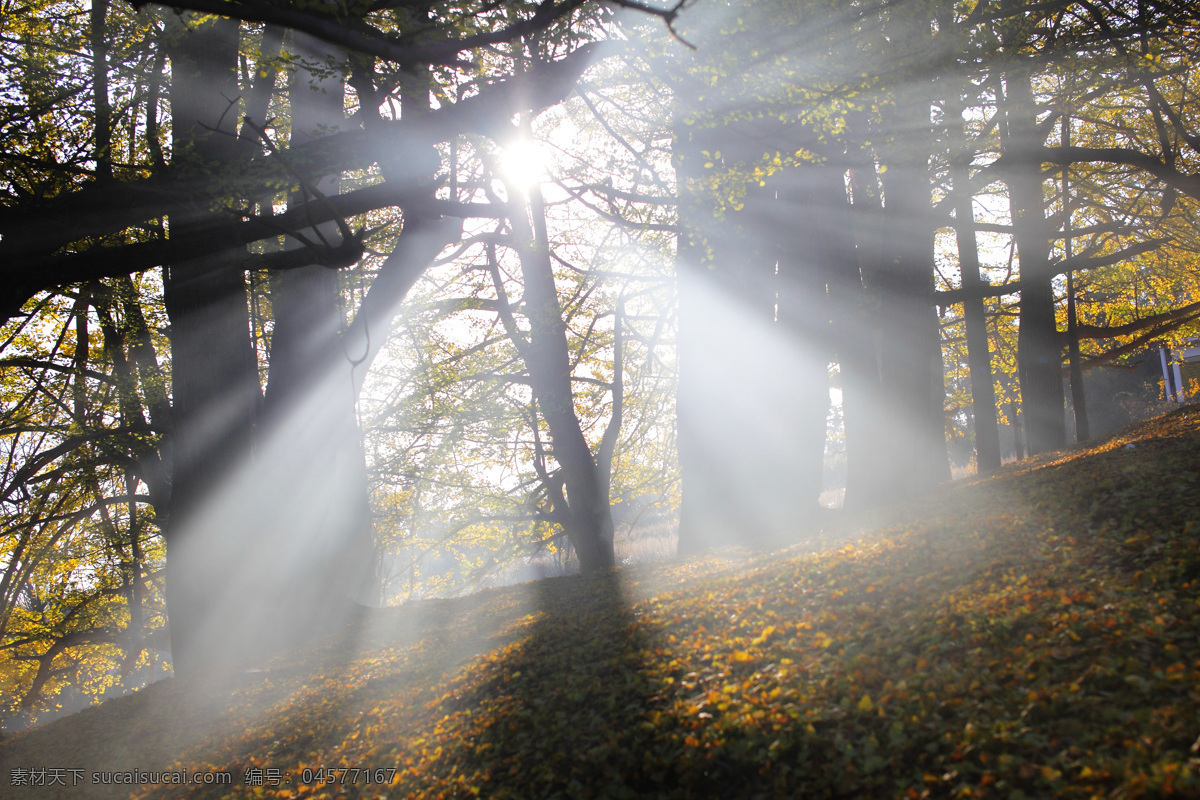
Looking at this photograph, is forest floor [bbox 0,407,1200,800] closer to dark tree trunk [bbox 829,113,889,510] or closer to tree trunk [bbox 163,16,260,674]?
tree trunk [bbox 163,16,260,674]

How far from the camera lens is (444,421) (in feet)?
48.9

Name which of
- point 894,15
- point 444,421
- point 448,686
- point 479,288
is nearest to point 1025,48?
Result: point 894,15

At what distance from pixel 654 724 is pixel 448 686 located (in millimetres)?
2020

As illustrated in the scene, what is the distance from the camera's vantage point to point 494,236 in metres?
10.5

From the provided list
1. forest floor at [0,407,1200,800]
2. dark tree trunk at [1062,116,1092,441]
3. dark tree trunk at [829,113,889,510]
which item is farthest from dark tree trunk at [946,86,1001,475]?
forest floor at [0,407,1200,800]

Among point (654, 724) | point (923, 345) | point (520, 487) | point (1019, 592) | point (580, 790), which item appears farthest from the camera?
point (520, 487)

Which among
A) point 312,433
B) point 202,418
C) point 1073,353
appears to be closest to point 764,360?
A: point 312,433

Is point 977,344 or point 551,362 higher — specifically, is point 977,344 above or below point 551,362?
above

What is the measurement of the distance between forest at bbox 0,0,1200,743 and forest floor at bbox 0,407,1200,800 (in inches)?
44.8

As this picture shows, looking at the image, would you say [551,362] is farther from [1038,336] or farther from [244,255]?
[1038,336]

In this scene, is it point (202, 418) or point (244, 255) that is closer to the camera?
point (202, 418)

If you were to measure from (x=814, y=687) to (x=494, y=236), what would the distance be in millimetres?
8754

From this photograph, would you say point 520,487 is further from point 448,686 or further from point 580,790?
point 580,790

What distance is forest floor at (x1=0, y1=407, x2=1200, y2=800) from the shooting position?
2.46m
